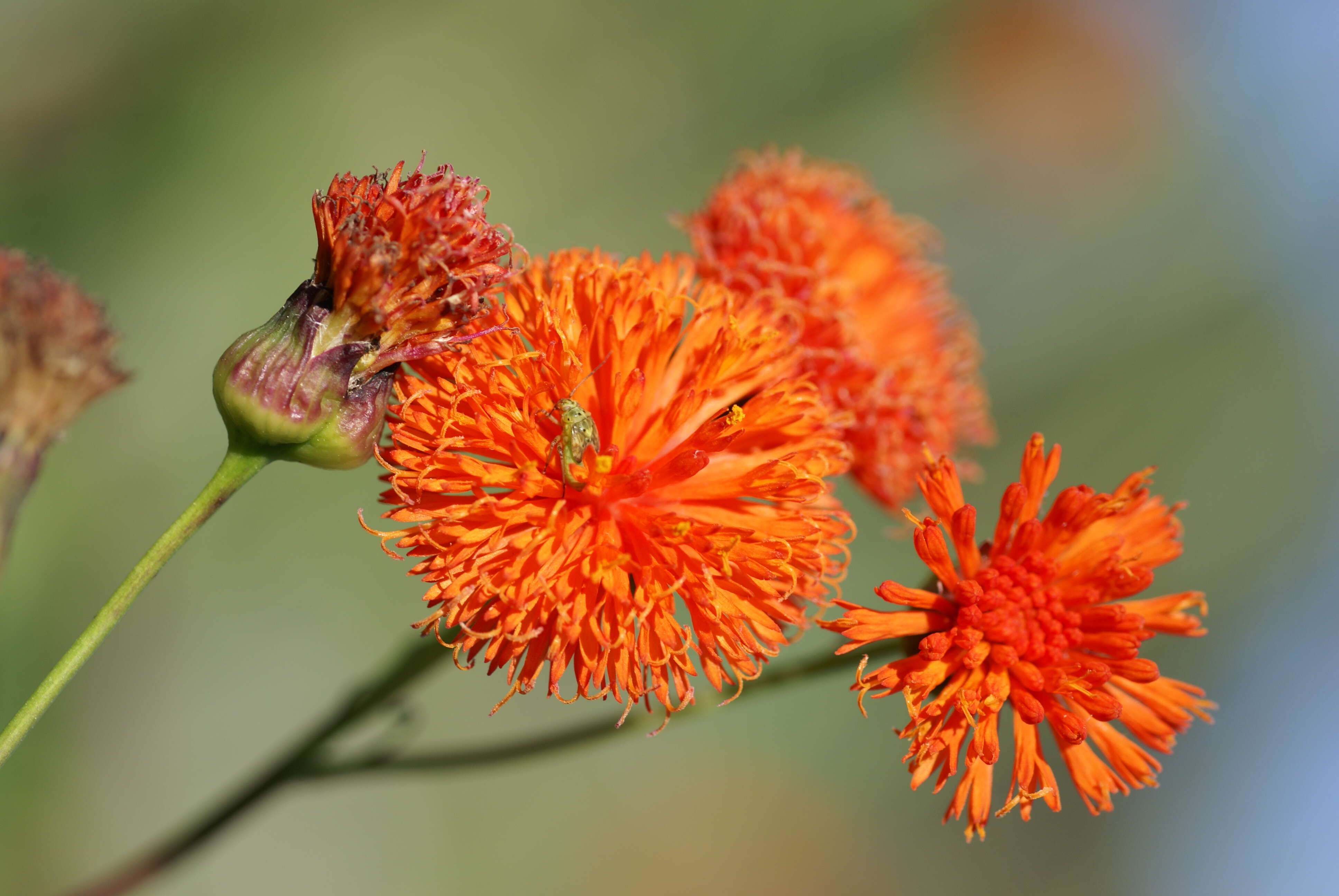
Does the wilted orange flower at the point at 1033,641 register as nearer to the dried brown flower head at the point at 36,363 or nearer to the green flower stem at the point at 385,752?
the green flower stem at the point at 385,752

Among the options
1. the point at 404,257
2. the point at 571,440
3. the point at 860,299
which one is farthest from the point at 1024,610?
the point at 404,257

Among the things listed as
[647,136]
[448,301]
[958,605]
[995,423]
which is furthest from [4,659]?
[995,423]

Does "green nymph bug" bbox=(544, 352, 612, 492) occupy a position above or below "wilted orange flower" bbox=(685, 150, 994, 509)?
below

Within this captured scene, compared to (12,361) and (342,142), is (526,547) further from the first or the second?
(342,142)

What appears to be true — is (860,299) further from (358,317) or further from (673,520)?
(358,317)

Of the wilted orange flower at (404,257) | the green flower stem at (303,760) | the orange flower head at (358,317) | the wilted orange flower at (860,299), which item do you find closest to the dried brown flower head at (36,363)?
the orange flower head at (358,317)

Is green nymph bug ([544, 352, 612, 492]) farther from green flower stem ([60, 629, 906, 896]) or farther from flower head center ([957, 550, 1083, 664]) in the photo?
flower head center ([957, 550, 1083, 664])

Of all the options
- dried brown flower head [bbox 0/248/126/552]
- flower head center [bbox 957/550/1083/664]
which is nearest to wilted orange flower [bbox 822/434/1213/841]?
flower head center [bbox 957/550/1083/664]
